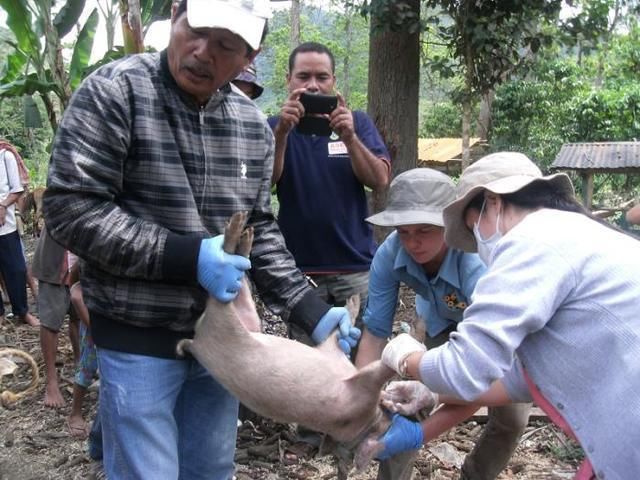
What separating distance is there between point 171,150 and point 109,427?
959mm

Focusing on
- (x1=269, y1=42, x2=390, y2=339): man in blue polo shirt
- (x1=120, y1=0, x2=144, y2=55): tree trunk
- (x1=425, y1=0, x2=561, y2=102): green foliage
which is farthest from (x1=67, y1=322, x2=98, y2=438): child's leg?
(x1=425, y1=0, x2=561, y2=102): green foliage

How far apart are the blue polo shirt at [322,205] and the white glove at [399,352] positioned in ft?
4.92

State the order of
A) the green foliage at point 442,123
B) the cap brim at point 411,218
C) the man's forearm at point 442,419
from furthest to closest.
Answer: the green foliage at point 442,123
the cap brim at point 411,218
the man's forearm at point 442,419

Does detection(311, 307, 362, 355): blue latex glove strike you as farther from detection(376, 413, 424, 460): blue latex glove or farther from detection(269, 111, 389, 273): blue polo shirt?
detection(269, 111, 389, 273): blue polo shirt

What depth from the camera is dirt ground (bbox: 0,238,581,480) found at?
12.1 feet

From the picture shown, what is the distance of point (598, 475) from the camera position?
182 centimetres

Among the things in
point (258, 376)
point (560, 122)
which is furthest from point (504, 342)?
point (560, 122)

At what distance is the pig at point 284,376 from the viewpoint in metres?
2.20

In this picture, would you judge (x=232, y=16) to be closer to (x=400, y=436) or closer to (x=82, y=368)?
(x=400, y=436)

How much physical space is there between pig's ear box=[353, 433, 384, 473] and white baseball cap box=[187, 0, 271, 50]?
1459 mm

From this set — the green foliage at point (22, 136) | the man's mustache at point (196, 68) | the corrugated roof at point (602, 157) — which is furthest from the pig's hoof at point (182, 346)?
the green foliage at point (22, 136)

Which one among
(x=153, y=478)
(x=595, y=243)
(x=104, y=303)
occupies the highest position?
(x=595, y=243)

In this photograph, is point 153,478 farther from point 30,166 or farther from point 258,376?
point 30,166

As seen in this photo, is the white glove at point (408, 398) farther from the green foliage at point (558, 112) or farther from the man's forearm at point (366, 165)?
the green foliage at point (558, 112)
